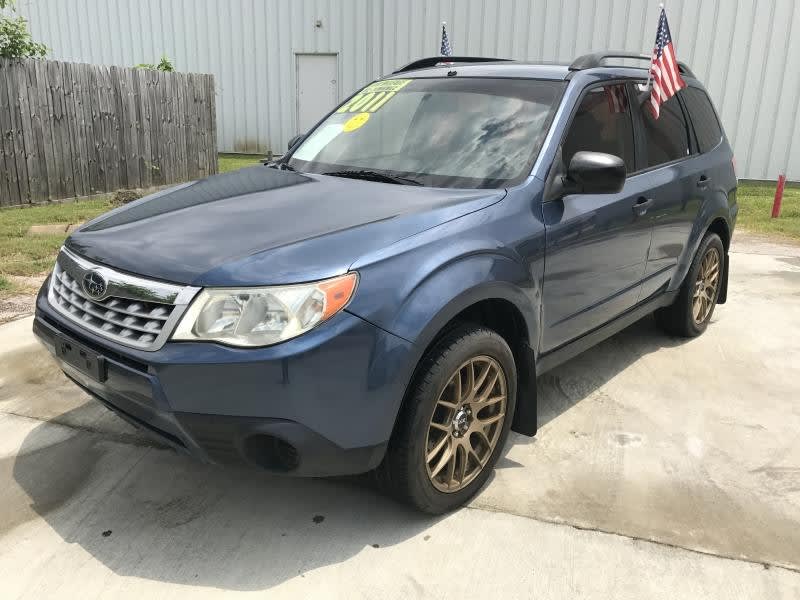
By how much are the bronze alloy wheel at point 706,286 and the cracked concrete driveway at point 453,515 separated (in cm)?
97

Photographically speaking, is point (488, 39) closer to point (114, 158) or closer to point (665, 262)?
point (114, 158)

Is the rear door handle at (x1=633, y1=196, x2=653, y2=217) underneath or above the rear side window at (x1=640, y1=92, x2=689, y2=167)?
underneath

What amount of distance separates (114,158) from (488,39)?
7.70m

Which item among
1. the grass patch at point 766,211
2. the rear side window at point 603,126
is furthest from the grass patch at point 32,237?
the grass patch at point 766,211

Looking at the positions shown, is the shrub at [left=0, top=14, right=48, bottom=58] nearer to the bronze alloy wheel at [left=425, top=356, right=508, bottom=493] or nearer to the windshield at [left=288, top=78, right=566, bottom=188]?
the windshield at [left=288, top=78, right=566, bottom=188]

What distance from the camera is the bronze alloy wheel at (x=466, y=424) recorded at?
8.96 ft

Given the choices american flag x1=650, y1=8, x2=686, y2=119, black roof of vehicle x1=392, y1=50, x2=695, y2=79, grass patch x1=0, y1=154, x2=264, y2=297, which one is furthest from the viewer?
grass patch x1=0, y1=154, x2=264, y2=297

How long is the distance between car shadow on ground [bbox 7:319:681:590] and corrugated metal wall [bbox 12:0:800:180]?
12.2 metres

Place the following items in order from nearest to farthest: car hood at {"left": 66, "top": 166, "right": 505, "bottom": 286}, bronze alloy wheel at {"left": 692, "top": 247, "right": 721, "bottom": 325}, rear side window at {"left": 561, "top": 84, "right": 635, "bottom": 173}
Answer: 1. car hood at {"left": 66, "top": 166, "right": 505, "bottom": 286}
2. rear side window at {"left": 561, "top": 84, "right": 635, "bottom": 173}
3. bronze alloy wheel at {"left": 692, "top": 247, "right": 721, "bottom": 325}

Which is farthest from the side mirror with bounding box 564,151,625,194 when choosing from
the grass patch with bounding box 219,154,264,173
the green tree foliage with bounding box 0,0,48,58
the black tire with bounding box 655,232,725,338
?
the grass patch with bounding box 219,154,264,173

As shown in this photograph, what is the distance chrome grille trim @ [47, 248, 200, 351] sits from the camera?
2.34 meters

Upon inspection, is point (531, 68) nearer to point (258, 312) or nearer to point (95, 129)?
point (258, 312)

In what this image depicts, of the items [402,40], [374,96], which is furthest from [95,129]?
[374,96]

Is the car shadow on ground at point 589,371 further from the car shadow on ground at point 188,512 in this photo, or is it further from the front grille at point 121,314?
the front grille at point 121,314
